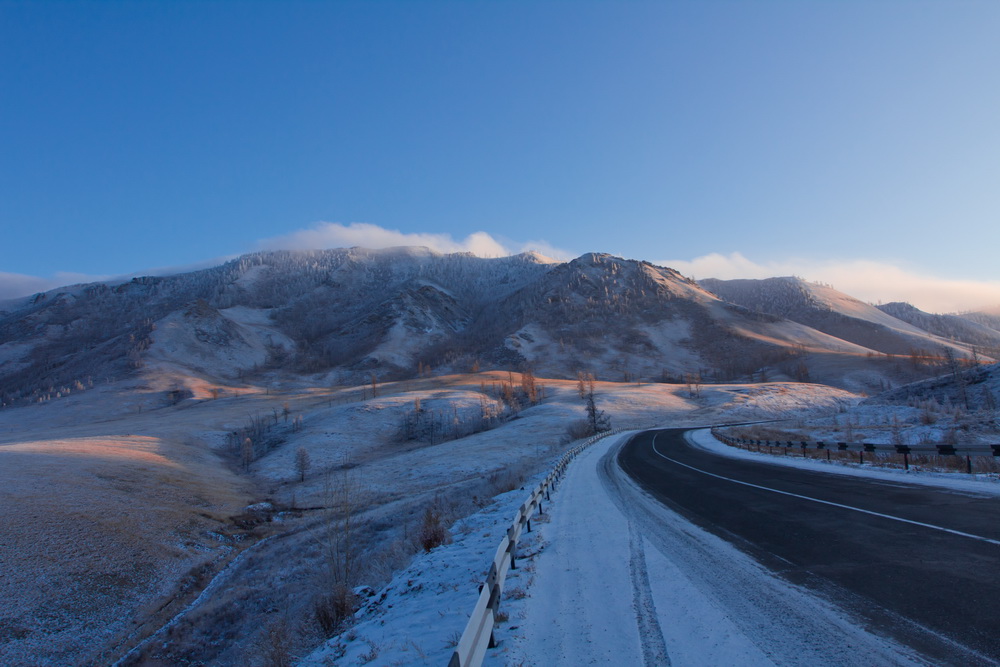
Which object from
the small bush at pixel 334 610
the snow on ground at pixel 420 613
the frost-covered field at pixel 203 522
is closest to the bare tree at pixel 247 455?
the frost-covered field at pixel 203 522

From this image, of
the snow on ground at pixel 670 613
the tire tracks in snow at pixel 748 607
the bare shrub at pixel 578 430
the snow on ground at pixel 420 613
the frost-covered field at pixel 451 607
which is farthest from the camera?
the bare shrub at pixel 578 430

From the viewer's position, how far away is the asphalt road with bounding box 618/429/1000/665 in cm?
473

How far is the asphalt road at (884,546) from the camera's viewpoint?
186 inches

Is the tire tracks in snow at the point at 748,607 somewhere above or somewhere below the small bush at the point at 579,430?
above

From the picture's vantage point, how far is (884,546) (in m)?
7.37

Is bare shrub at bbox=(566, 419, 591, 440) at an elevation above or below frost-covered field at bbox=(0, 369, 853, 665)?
below

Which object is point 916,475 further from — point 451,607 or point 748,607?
point 451,607

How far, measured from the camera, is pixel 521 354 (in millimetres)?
182750

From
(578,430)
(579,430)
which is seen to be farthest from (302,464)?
(579,430)

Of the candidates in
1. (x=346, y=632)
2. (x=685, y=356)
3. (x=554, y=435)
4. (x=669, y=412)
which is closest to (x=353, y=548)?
(x=346, y=632)

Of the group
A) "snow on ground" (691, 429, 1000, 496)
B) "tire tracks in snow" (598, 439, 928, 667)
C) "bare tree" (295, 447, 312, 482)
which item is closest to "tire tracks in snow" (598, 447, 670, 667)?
"tire tracks in snow" (598, 439, 928, 667)

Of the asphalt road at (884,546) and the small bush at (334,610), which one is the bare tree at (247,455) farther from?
the asphalt road at (884,546)

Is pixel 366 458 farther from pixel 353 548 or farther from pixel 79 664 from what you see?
pixel 79 664

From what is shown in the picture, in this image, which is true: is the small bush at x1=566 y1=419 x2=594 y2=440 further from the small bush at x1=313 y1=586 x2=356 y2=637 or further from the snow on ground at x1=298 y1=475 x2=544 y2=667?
the small bush at x1=313 y1=586 x2=356 y2=637
